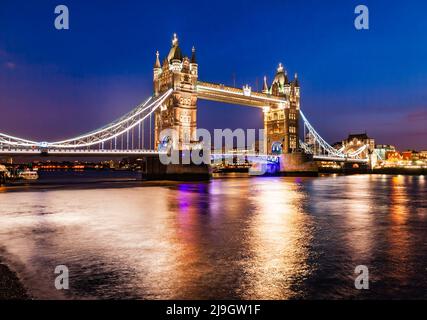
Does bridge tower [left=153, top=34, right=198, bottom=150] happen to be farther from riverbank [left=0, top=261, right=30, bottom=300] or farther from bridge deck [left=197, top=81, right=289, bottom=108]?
riverbank [left=0, top=261, right=30, bottom=300]

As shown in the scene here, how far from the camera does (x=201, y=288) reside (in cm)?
612

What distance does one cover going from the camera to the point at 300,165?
71000 mm

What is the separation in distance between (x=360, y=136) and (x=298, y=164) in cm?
7718

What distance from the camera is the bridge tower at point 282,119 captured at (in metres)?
76.4

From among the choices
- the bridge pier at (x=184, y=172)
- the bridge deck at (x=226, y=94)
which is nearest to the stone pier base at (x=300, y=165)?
the bridge deck at (x=226, y=94)

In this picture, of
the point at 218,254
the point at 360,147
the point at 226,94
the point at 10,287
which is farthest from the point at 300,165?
the point at 10,287

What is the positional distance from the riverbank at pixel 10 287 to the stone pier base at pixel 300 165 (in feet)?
216

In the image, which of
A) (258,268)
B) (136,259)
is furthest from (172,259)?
(258,268)

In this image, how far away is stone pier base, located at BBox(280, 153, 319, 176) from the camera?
70.4 meters

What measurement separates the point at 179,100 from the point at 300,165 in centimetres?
2922

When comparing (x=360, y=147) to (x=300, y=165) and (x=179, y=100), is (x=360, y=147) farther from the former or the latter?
(x=179, y=100)

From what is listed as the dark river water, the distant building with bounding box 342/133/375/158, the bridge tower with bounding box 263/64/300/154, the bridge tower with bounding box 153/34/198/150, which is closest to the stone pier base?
the bridge tower with bounding box 263/64/300/154

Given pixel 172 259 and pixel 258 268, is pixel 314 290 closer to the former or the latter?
pixel 258 268

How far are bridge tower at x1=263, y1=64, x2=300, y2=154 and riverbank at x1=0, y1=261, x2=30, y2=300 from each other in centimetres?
7123
